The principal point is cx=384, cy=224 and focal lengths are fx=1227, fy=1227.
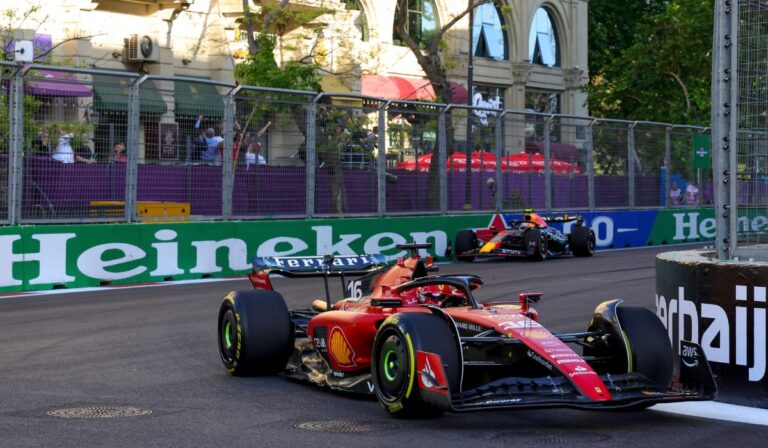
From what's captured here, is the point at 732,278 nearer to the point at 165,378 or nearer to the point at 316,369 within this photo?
the point at 316,369

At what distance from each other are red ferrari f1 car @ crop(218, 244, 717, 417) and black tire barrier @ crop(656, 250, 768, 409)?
38 cm

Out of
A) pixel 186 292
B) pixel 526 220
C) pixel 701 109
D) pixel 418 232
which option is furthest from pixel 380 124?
pixel 701 109

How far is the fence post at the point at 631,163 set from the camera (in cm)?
2655

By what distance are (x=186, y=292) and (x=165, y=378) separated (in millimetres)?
6574

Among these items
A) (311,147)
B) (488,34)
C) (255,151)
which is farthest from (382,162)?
(488,34)

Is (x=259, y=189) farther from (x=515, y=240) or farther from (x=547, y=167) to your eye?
(x=547, y=167)

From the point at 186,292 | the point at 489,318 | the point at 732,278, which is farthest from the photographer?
the point at 186,292

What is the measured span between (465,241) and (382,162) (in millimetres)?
2219

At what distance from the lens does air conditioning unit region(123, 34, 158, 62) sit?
3134 centimetres

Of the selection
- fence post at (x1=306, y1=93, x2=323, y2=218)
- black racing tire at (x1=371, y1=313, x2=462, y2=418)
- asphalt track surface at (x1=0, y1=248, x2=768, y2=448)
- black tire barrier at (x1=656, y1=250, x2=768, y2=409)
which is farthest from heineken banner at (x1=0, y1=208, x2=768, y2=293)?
black tire barrier at (x1=656, y1=250, x2=768, y2=409)

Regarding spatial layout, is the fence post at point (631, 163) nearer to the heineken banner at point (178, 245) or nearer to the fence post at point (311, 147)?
the heineken banner at point (178, 245)

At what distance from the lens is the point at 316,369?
872cm

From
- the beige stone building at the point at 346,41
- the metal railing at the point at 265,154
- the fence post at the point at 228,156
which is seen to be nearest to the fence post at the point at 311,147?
the metal railing at the point at 265,154

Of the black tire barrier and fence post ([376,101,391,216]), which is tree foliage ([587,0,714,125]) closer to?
fence post ([376,101,391,216])
